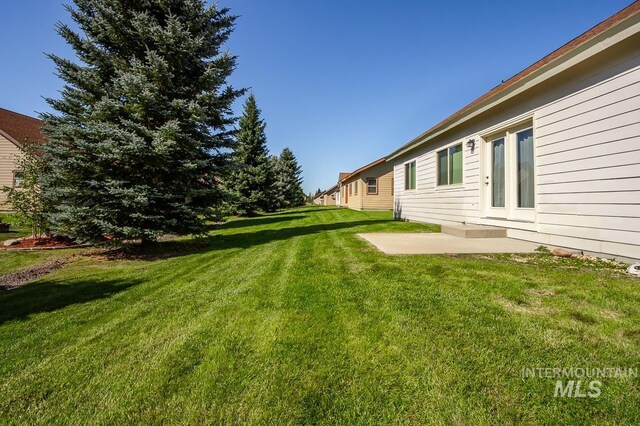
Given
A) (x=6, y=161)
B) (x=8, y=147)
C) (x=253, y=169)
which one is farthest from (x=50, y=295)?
(x=8, y=147)

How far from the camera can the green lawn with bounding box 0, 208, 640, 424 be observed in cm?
144

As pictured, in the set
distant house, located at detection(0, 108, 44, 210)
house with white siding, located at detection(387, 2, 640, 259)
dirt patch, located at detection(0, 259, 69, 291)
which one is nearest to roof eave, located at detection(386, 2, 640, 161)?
house with white siding, located at detection(387, 2, 640, 259)

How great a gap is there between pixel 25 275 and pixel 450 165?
1003cm

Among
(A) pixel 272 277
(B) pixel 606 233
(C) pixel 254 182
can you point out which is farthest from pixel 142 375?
→ (C) pixel 254 182

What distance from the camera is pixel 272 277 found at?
383 centimetres

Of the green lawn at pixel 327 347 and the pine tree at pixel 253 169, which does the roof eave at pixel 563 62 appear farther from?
the pine tree at pixel 253 169

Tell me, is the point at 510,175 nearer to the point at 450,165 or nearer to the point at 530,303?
the point at 450,165

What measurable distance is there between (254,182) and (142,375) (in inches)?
728

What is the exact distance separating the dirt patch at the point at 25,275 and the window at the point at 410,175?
35.8 feet

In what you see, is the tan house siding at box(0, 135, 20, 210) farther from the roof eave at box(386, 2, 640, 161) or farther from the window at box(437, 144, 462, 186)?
the roof eave at box(386, 2, 640, 161)

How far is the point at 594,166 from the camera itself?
432 centimetres

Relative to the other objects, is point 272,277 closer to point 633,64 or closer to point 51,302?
point 51,302

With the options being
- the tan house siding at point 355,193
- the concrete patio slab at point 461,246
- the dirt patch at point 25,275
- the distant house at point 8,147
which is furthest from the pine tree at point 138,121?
the tan house siding at point 355,193

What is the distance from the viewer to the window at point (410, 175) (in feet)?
37.5
